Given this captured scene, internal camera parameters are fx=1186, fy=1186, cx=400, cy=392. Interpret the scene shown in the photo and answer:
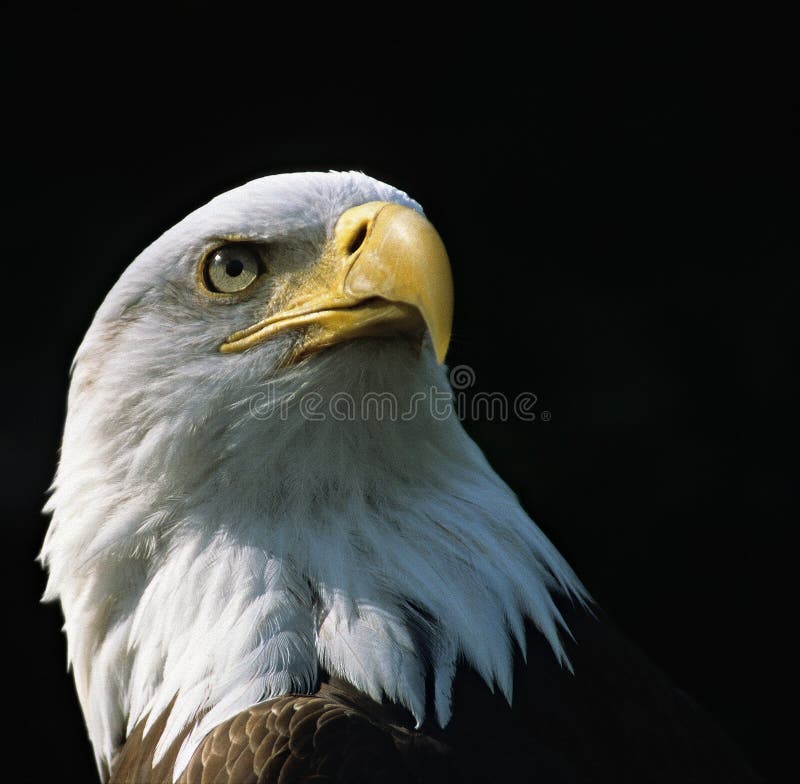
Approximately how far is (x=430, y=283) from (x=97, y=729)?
3.93 feet

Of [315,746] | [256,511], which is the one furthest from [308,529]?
[315,746]

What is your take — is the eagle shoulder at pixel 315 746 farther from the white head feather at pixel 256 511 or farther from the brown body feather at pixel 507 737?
the white head feather at pixel 256 511

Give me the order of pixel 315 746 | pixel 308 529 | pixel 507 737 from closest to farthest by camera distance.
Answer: pixel 315 746
pixel 507 737
pixel 308 529

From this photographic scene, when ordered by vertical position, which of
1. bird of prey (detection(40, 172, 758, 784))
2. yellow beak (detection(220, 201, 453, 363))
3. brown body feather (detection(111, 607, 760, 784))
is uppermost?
yellow beak (detection(220, 201, 453, 363))

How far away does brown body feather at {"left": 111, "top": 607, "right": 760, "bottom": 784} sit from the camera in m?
1.89

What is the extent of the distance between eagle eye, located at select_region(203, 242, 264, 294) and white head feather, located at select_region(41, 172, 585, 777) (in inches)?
1.3

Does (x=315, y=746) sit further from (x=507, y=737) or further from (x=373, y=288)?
(x=373, y=288)

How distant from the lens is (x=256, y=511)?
2.23m

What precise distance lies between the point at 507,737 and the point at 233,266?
3.25ft

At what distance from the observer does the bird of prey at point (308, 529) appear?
208 centimetres

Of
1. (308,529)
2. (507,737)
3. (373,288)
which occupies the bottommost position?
(507,737)

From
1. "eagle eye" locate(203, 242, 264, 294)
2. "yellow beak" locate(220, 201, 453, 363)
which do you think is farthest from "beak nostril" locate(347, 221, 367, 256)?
"eagle eye" locate(203, 242, 264, 294)

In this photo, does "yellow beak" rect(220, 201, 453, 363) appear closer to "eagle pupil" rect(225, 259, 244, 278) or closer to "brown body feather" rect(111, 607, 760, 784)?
"eagle pupil" rect(225, 259, 244, 278)

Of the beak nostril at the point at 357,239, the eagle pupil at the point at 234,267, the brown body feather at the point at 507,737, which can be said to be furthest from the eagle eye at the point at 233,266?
the brown body feather at the point at 507,737
